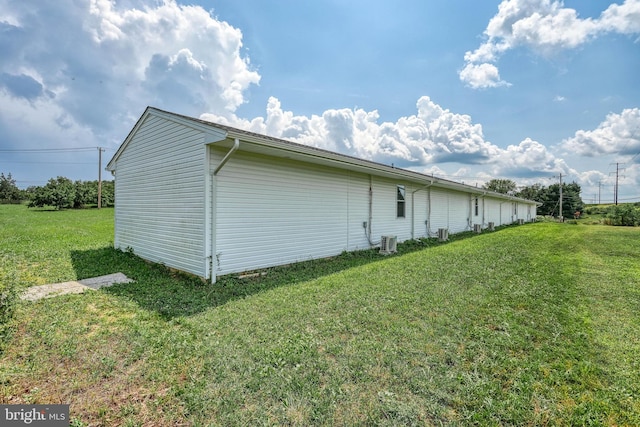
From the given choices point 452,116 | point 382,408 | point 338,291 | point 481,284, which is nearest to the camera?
point 382,408

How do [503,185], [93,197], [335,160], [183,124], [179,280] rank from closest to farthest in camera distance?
1. [179,280]
2. [183,124]
3. [335,160]
4. [93,197]
5. [503,185]

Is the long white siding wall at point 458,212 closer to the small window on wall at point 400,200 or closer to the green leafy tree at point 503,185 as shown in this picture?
the small window on wall at point 400,200

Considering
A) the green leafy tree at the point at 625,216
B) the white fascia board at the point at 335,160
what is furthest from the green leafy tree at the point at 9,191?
the green leafy tree at the point at 625,216

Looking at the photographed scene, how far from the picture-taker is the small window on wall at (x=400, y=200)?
435 inches

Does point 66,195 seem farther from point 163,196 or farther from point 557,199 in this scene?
point 557,199

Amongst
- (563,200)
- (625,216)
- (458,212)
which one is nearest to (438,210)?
(458,212)

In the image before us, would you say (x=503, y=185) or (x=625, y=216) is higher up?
(x=503, y=185)

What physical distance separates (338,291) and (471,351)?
242cm

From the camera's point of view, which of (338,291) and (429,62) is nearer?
(338,291)

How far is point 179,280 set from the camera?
567cm

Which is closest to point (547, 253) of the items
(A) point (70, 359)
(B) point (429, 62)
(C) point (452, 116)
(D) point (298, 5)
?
(B) point (429, 62)

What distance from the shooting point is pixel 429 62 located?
417 inches

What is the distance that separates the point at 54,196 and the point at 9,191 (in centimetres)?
2435

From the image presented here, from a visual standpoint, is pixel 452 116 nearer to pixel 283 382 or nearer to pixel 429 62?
pixel 429 62
